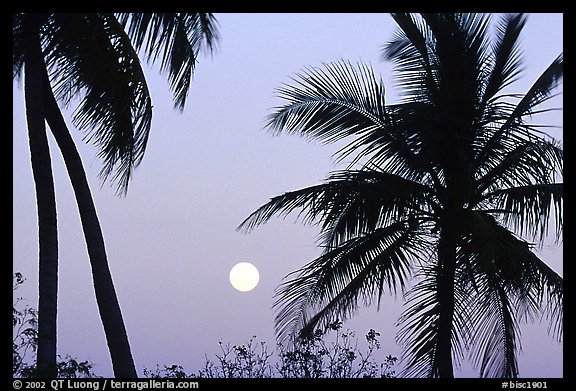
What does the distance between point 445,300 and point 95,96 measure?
619cm

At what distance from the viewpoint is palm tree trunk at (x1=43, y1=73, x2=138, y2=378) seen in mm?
12922

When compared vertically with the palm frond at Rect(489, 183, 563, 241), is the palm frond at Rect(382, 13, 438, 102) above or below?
above

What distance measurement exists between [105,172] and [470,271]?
19.0 ft

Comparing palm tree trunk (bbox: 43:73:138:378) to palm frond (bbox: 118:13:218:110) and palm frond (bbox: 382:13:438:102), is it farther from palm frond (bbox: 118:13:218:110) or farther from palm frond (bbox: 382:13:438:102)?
palm frond (bbox: 382:13:438:102)

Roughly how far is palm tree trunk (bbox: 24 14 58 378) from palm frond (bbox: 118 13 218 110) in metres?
1.35

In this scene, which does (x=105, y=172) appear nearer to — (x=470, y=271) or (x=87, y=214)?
(x=87, y=214)

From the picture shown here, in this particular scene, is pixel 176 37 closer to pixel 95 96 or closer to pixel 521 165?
pixel 95 96

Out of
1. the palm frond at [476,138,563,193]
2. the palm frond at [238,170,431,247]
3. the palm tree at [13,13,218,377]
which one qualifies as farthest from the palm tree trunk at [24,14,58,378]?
the palm frond at [476,138,563,193]

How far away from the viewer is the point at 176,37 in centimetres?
1245

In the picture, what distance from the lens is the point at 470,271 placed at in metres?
13.3

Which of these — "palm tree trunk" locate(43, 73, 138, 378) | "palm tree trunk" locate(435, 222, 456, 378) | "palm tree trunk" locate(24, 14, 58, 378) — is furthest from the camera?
"palm tree trunk" locate(435, 222, 456, 378)

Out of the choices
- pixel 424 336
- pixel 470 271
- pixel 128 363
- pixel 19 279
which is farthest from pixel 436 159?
pixel 19 279

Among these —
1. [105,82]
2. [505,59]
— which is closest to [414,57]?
[505,59]

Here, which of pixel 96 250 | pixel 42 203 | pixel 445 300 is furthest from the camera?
pixel 445 300
